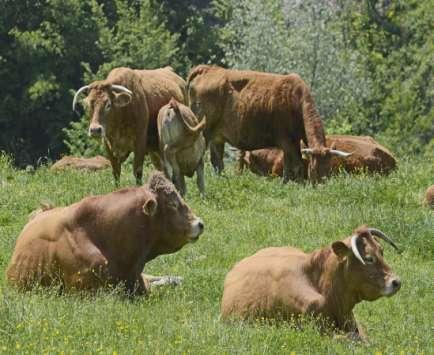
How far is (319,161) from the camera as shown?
76.2 feet

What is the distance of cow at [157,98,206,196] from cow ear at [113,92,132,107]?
842mm

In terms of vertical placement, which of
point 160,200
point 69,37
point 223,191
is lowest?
point 69,37

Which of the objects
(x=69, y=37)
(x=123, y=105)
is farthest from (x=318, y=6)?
(x=123, y=105)

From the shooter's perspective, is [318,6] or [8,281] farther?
[318,6]

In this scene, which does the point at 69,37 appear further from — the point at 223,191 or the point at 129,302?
the point at 129,302

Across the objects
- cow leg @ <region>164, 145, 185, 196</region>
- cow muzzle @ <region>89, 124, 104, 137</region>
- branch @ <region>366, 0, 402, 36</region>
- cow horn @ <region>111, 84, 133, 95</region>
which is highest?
cow horn @ <region>111, 84, 133, 95</region>

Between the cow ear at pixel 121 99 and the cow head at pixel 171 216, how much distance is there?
25.2ft

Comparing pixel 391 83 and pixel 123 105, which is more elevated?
pixel 123 105

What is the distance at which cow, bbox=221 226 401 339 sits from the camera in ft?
39.9

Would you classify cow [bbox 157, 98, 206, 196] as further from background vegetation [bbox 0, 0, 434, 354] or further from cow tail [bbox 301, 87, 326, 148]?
cow tail [bbox 301, 87, 326, 148]

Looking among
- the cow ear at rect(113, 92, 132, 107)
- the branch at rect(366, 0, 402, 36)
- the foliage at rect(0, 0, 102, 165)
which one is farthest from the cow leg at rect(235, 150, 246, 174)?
the branch at rect(366, 0, 402, 36)

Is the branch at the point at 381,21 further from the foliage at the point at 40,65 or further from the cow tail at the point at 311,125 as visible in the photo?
the cow tail at the point at 311,125

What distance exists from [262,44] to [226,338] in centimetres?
4315

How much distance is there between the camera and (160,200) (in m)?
13.2
